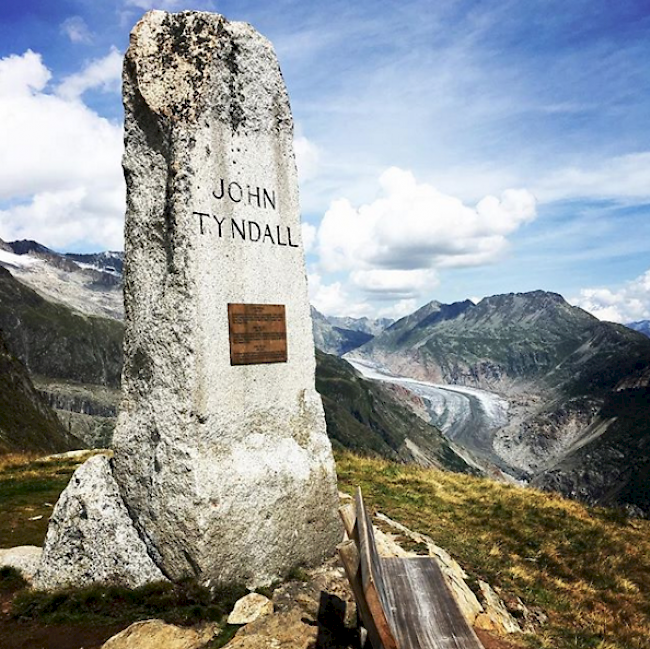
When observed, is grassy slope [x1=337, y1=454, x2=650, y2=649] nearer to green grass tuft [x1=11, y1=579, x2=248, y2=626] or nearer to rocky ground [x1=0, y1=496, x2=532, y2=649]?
rocky ground [x1=0, y1=496, x2=532, y2=649]

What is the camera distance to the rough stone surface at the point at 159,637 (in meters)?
6.22

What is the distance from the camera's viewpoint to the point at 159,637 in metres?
6.35

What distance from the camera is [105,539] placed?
814 centimetres

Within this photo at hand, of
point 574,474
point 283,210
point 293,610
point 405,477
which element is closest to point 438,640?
point 293,610

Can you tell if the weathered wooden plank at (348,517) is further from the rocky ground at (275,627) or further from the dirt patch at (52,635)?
the dirt patch at (52,635)

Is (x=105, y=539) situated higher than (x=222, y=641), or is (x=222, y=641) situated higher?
(x=105, y=539)

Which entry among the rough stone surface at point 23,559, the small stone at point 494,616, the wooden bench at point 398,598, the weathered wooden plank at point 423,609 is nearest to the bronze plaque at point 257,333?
the wooden bench at point 398,598

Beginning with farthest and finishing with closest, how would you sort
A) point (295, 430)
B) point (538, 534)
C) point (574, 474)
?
point (574, 474) → point (538, 534) → point (295, 430)

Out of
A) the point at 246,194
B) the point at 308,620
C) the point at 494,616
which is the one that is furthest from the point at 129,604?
the point at 246,194

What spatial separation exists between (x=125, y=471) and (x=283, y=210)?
16.8ft

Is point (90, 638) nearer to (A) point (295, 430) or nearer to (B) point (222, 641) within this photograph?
(B) point (222, 641)

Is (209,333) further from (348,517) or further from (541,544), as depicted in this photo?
(541,544)

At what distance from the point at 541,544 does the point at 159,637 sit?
980 centimetres

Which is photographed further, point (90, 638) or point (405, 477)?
point (405, 477)
